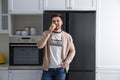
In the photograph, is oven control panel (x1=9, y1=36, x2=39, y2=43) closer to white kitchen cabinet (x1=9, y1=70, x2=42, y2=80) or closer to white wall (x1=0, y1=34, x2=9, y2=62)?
white kitchen cabinet (x1=9, y1=70, x2=42, y2=80)

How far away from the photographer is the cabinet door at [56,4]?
353 cm

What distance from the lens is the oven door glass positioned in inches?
142

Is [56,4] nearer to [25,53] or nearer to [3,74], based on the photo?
[25,53]

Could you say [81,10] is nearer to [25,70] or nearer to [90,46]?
[90,46]

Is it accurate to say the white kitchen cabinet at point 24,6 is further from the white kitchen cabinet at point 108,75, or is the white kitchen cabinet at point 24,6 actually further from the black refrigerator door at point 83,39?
the white kitchen cabinet at point 108,75

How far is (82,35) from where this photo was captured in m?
3.42

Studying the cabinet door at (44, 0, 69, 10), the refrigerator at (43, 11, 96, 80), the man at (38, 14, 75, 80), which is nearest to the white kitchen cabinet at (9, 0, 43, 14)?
the cabinet door at (44, 0, 69, 10)

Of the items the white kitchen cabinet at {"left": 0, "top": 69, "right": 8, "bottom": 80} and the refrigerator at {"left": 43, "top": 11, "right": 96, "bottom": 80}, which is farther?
the white kitchen cabinet at {"left": 0, "top": 69, "right": 8, "bottom": 80}

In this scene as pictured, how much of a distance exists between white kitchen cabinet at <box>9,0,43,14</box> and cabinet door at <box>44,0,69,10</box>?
0.13m

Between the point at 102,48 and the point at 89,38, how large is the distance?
0.30 m

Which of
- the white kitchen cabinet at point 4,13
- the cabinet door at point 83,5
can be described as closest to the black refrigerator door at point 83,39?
the cabinet door at point 83,5

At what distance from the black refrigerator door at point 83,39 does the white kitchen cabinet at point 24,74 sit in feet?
1.90

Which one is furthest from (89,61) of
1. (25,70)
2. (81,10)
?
(25,70)

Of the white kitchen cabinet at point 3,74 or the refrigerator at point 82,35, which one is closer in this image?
the refrigerator at point 82,35
